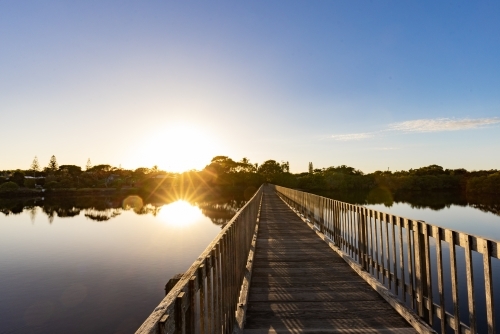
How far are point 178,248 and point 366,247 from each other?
23.0m

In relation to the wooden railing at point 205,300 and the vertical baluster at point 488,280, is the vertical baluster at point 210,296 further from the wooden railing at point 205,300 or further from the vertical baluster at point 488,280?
the vertical baluster at point 488,280

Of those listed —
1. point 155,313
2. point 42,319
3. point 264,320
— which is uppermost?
point 155,313

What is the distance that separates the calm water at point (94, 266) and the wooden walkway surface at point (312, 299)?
10190 millimetres

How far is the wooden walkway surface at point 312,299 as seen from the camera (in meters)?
3.89

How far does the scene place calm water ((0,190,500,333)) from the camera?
15367 mm

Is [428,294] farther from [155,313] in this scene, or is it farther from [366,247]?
[155,313]

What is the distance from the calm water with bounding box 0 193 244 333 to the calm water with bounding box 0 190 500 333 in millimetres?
46

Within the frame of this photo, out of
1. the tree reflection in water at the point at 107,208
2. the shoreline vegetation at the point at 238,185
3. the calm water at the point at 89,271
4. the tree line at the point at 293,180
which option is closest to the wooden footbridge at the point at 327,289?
the calm water at the point at 89,271

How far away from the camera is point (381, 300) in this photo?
4621mm

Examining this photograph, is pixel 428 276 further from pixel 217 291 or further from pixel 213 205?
pixel 213 205

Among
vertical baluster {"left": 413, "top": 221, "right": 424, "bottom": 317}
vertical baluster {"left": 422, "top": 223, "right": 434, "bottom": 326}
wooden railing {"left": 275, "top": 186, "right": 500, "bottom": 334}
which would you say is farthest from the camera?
vertical baluster {"left": 413, "top": 221, "right": 424, "bottom": 317}

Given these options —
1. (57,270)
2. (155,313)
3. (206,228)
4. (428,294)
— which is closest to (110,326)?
(57,270)

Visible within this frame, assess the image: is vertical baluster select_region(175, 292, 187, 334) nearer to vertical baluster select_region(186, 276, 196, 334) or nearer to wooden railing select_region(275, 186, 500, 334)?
vertical baluster select_region(186, 276, 196, 334)

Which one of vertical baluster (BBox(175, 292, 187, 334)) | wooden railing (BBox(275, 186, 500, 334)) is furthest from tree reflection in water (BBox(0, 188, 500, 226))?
vertical baluster (BBox(175, 292, 187, 334))
